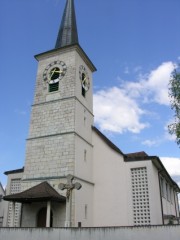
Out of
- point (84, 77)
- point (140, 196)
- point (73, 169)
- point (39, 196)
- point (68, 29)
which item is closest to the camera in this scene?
point (39, 196)

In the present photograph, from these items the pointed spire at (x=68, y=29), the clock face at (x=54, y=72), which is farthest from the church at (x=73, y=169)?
the pointed spire at (x=68, y=29)

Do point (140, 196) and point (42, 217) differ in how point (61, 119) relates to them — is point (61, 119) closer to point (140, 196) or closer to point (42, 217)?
point (42, 217)

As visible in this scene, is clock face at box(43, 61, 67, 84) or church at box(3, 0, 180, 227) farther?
clock face at box(43, 61, 67, 84)

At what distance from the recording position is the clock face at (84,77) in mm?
22269

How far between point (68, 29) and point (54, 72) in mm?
5317

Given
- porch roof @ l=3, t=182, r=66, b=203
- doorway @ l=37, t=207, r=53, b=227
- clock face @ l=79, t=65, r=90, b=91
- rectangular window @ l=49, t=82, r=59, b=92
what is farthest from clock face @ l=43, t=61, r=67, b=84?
doorway @ l=37, t=207, r=53, b=227

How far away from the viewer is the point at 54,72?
22.1m

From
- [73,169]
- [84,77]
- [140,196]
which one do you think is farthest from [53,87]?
[140,196]

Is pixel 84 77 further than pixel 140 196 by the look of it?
Yes

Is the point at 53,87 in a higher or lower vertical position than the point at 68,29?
lower

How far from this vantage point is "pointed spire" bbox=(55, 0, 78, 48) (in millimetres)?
23859

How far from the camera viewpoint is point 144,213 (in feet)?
58.3

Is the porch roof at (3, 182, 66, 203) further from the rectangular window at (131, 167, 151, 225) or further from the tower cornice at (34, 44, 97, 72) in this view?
the tower cornice at (34, 44, 97, 72)

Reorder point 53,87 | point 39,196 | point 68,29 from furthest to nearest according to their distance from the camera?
point 68,29 < point 53,87 < point 39,196
